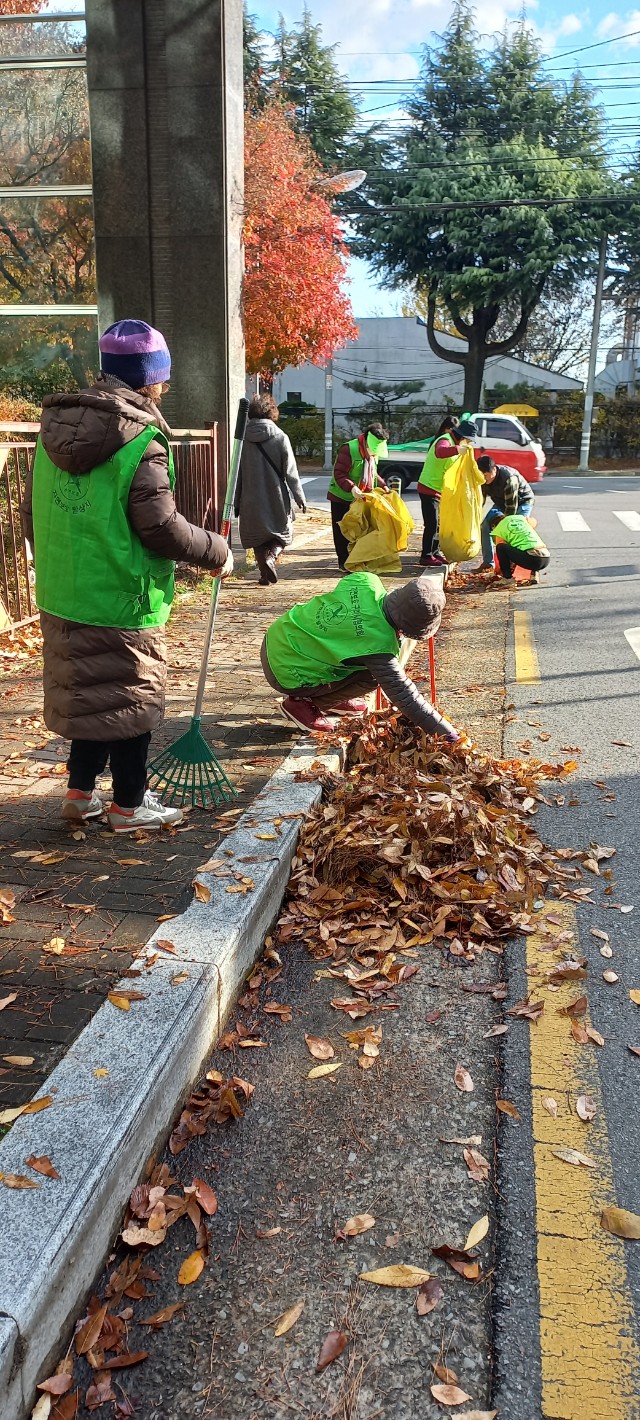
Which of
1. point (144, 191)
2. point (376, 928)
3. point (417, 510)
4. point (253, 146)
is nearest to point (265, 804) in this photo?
point (376, 928)

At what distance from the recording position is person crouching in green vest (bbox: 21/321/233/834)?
352 cm

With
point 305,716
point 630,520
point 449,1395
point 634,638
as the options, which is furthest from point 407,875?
point 630,520

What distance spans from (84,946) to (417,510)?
17.4 m

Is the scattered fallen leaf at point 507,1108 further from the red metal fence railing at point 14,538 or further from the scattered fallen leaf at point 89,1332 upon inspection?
the red metal fence railing at point 14,538

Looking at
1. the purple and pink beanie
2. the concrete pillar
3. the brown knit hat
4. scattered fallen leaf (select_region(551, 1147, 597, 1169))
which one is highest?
the concrete pillar

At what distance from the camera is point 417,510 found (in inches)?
780

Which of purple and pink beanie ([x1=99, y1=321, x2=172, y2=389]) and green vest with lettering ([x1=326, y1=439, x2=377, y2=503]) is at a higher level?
purple and pink beanie ([x1=99, y1=321, x2=172, y2=389])

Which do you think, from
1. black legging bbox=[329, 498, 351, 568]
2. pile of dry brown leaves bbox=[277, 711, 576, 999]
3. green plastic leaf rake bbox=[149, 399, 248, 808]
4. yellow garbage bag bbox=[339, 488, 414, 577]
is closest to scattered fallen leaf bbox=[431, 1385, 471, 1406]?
pile of dry brown leaves bbox=[277, 711, 576, 999]

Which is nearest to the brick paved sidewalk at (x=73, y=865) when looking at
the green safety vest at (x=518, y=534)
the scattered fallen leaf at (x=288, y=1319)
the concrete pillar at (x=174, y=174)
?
the scattered fallen leaf at (x=288, y=1319)

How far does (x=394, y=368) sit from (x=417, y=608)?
149 ft

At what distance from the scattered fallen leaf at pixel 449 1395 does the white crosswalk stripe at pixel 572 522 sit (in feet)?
51.4

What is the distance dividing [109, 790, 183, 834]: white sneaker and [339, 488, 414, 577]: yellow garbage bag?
597 centimetres

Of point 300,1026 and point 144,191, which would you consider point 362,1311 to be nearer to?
point 300,1026

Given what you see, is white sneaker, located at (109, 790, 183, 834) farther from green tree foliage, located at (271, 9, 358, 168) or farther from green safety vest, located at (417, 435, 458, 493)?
green tree foliage, located at (271, 9, 358, 168)
